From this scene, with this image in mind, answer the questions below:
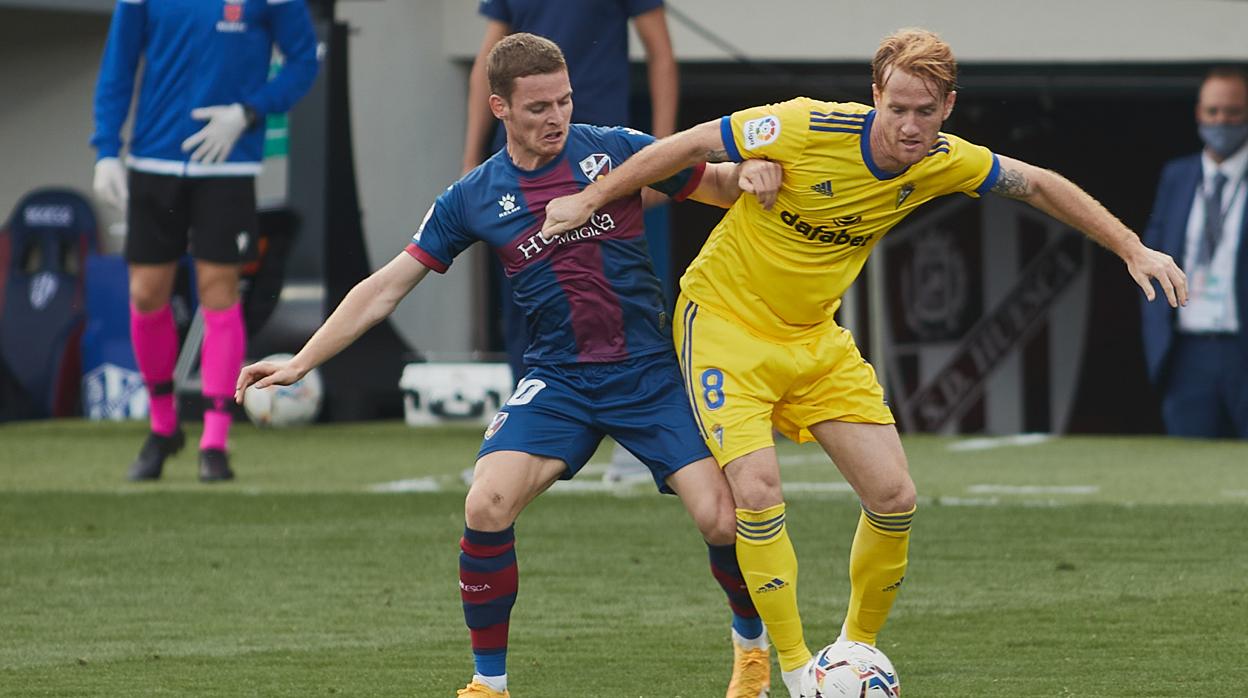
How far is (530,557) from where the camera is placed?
23.9 ft

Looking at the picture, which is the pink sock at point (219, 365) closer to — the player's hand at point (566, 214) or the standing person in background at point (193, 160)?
the standing person in background at point (193, 160)

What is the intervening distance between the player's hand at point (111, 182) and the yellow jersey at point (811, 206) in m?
4.38

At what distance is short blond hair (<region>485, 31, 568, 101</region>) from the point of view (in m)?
5.18

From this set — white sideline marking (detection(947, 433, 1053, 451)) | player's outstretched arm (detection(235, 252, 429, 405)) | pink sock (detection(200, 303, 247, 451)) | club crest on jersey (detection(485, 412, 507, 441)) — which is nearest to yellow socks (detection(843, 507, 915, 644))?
club crest on jersey (detection(485, 412, 507, 441))

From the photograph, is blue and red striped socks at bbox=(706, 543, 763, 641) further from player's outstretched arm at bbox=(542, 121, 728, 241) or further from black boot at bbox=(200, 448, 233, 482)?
black boot at bbox=(200, 448, 233, 482)

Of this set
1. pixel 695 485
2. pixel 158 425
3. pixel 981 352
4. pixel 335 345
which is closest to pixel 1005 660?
pixel 695 485

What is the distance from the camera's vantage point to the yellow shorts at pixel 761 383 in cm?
515

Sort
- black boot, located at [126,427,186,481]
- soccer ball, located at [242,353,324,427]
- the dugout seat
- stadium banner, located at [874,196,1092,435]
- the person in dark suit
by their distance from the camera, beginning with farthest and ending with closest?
stadium banner, located at [874,196,1092,435] → the dugout seat → soccer ball, located at [242,353,324,427] → the person in dark suit → black boot, located at [126,427,186,481]

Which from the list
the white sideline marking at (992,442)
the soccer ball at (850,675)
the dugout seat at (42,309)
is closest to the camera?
the soccer ball at (850,675)

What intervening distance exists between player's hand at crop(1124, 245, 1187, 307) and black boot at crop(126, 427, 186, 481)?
528cm

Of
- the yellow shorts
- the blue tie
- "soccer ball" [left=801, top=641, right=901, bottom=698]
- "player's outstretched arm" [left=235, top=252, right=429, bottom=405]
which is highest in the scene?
"player's outstretched arm" [left=235, top=252, right=429, bottom=405]

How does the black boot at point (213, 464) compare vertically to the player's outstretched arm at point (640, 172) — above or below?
below

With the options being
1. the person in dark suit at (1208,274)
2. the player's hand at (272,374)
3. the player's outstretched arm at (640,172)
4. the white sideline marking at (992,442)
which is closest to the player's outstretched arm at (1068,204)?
the player's outstretched arm at (640,172)

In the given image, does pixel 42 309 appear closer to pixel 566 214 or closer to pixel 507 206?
pixel 507 206
